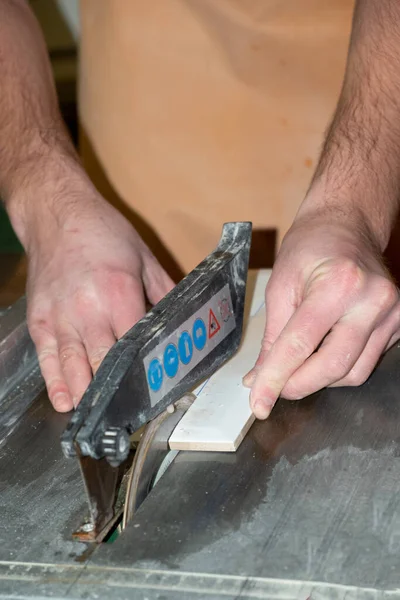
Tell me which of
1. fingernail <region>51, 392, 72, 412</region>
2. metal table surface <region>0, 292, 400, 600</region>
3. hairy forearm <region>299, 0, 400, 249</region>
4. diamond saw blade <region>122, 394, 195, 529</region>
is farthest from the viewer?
hairy forearm <region>299, 0, 400, 249</region>

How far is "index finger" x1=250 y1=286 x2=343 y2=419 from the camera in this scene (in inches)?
38.8

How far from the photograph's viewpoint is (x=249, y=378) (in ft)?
3.42

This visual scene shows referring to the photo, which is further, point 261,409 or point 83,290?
point 83,290

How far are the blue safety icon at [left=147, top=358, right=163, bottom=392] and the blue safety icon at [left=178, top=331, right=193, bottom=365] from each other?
0.05 metres

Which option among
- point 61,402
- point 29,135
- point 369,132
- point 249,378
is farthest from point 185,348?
point 29,135

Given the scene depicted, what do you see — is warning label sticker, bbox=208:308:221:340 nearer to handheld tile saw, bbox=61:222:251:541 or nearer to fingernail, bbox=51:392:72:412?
handheld tile saw, bbox=61:222:251:541

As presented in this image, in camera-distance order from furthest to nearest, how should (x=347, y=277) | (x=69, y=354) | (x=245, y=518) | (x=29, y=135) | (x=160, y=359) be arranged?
(x=29, y=135)
(x=69, y=354)
(x=347, y=277)
(x=160, y=359)
(x=245, y=518)

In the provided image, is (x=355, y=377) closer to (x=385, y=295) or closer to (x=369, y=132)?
(x=385, y=295)

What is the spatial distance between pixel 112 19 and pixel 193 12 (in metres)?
0.17

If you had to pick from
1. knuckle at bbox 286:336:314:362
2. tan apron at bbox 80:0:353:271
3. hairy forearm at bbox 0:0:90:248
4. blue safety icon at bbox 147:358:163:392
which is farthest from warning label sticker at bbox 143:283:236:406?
tan apron at bbox 80:0:353:271

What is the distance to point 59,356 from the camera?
1.14 m

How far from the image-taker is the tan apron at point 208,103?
→ 5.07ft

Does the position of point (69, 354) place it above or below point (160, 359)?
below

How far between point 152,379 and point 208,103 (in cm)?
84
